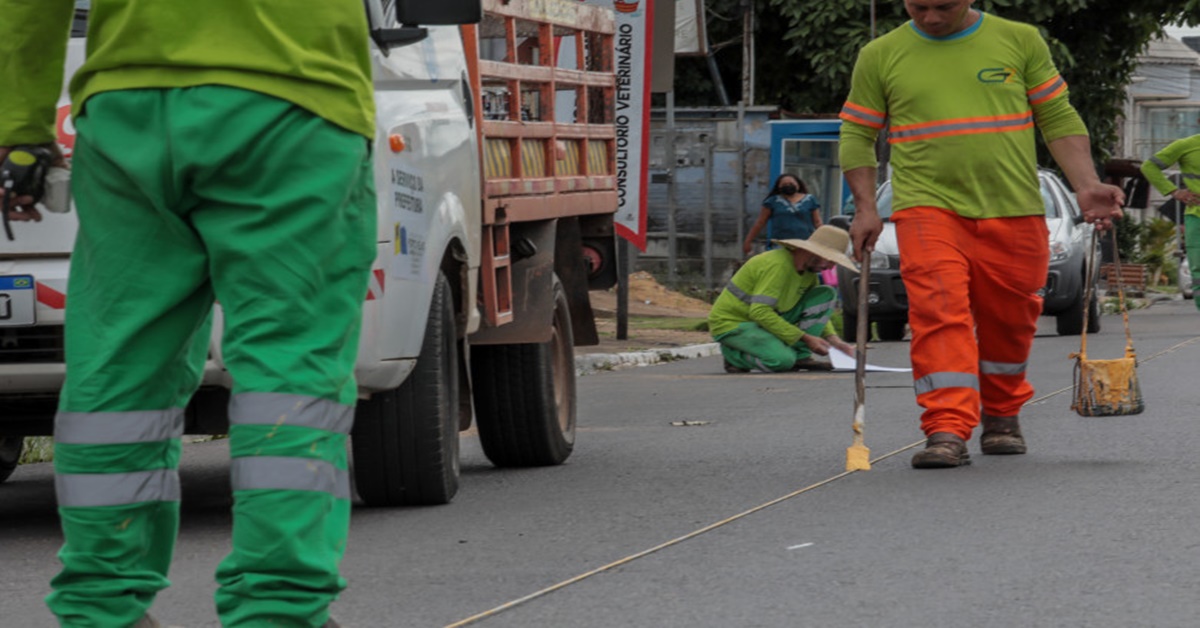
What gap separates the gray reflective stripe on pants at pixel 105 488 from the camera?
3.79 m

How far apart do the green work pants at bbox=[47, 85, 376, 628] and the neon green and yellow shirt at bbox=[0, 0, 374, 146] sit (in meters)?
0.03

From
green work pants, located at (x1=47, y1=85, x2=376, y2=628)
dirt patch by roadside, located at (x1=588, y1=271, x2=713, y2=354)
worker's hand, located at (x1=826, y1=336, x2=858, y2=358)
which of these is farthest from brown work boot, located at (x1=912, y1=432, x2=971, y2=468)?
dirt patch by roadside, located at (x1=588, y1=271, x2=713, y2=354)

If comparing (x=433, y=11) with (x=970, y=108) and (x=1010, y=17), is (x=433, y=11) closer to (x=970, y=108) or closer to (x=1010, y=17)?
(x=970, y=108)

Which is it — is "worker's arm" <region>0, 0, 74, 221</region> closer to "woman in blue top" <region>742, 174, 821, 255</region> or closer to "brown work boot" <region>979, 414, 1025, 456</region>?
"brown work boot" <region>979, 414, 1025, 456</region>

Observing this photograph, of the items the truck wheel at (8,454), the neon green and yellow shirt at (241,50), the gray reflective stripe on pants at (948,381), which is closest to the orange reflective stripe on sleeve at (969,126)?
the gray reflective stripe on pants at (948,381)

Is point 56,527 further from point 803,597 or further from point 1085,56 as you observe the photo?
point 1085,56

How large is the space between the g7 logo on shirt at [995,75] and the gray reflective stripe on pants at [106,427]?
5.07 m

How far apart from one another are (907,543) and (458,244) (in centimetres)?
204

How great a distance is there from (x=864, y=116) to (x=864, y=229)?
45 centimetres

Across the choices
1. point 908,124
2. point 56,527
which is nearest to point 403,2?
point 56,527

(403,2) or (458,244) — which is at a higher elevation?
(403,2)

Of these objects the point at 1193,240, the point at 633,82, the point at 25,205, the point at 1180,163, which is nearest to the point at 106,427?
the point at 25,205

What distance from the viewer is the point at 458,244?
295 inches

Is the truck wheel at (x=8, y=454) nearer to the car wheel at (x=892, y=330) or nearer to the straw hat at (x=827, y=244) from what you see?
the straw hat at (x=827, y=244)
